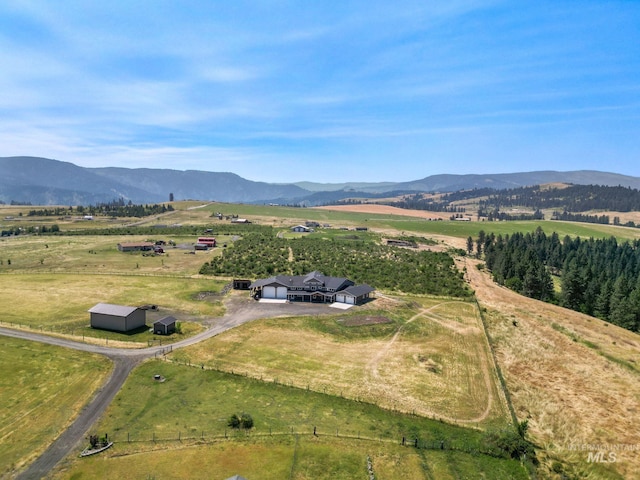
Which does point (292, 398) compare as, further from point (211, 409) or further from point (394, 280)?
point (394, 280)

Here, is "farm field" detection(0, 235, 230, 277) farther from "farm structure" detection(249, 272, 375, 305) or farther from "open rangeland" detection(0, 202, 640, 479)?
"farm structure" detection(249, 272, 375, 305)

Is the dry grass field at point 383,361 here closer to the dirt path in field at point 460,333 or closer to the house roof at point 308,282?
the dirt path in field at point 460,333

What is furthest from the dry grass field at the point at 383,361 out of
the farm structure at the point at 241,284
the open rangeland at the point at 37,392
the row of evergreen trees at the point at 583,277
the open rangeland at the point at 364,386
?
the row of evergreen trees at the point at 583,277

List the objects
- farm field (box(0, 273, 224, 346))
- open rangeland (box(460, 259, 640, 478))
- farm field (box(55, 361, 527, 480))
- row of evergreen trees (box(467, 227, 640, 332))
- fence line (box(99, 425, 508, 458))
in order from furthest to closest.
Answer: row of evergreen trees (box(467, 227, 640, 332)) < farm field (box(0, 273, 224, 346)) < open rangeland (box(460, 259, 640, 478)) < fence line (box(99, 425, 508, 458)) < farm field (box(55, 361, 527, 480))

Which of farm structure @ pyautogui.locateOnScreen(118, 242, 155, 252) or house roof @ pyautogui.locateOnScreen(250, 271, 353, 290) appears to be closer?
house roof @ pyautogui.locateOnScreen(250, 271, 353, 290)

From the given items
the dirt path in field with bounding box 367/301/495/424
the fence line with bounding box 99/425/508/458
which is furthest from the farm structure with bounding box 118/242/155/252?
the fence line with bounding box 99/425/508/458

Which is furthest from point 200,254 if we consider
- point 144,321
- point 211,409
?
point 211,409

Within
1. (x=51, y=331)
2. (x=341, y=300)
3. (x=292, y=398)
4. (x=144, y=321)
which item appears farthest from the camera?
(x=341, y=300)
